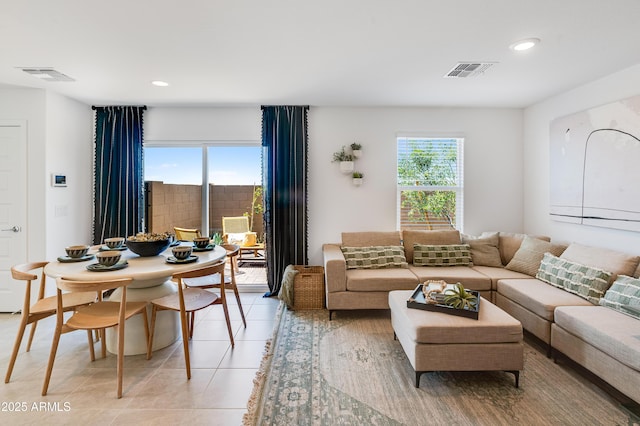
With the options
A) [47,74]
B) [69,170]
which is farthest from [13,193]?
[47,74]

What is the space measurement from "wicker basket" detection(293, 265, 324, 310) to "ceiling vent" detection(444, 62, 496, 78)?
8.50ft

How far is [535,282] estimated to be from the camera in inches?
129

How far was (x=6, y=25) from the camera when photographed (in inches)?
91.6

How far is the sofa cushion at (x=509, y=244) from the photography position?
396cm

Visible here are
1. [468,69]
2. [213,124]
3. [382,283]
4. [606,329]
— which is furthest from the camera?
[213,124]

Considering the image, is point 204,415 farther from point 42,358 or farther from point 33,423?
point 42,358

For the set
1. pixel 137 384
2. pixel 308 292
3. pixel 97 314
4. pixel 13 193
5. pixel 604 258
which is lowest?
pixel 137 384

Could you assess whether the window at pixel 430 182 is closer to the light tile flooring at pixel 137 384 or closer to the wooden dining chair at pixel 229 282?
the wooden dining chair at pixel 229 282

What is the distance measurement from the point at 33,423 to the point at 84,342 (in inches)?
44.6

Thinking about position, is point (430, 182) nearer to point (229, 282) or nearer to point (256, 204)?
point (256, 204)

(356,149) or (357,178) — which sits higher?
(356,149)

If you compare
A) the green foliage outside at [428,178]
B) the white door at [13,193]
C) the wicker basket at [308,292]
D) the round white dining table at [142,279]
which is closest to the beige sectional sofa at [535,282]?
the wicker basket at [308,292]

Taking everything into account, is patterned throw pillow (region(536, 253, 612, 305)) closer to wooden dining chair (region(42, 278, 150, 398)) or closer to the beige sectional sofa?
the beige sectional sofa

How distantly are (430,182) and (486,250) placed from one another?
45.8 inches
